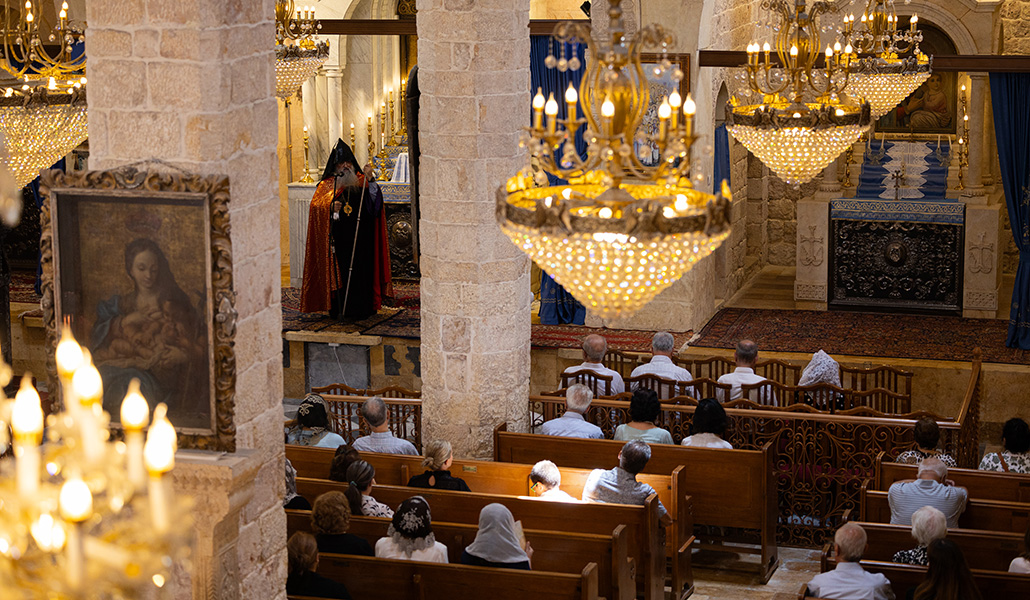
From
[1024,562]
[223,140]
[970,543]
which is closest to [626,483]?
[970,543]

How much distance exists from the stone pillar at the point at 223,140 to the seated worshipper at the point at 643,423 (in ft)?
10.8

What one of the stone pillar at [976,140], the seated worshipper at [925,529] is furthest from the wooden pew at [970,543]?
the stone pillar at [976,140]

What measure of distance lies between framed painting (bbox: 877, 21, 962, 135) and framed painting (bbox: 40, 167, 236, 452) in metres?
11.3

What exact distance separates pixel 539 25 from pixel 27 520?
9226mm

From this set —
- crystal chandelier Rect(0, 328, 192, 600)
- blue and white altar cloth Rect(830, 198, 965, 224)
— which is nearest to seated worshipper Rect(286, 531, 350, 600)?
crystal chandelier Rect(0, 328, 192, 600)

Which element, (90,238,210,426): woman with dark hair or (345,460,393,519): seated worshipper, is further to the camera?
(345,460,393,519): seated worshipper

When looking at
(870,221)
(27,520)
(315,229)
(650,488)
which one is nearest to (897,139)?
(870,221)

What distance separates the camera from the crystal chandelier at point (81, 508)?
Result: 226 centimetres

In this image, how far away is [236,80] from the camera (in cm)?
515

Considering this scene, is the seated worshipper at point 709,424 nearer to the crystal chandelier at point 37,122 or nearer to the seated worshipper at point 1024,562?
the seated worshipper at point 1024,562

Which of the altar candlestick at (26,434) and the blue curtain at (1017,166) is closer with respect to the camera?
the altar candlestick at (26,434)

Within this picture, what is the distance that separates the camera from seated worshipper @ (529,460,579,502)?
723cm

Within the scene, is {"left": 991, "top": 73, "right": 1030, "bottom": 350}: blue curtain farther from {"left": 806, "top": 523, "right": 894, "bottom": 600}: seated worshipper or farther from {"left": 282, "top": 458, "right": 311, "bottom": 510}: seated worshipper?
{"left": 282, "top": 458, "right": 311, "bottom": 510}: seated worshipper

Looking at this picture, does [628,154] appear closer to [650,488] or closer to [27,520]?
[27,520]
